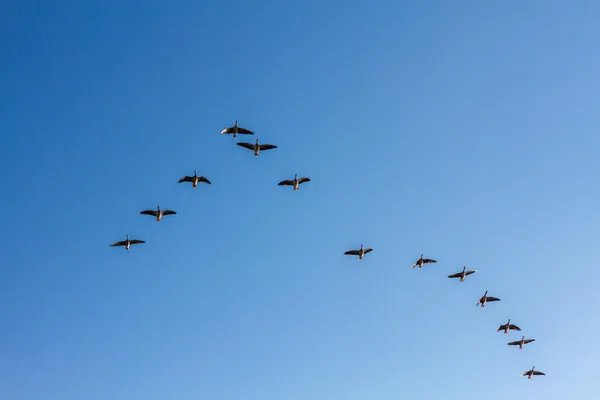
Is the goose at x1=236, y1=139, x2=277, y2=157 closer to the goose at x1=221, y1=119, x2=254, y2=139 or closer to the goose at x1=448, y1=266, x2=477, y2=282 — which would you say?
the goose at x1=221, y1=119, x2=254, y2=139

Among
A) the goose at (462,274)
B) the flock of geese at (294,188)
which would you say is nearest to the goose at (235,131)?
the flock of geese at (294,188)

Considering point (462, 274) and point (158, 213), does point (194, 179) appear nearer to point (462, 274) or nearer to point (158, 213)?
point (158, 213)

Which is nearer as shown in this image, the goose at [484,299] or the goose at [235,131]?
the goose at [235,131]

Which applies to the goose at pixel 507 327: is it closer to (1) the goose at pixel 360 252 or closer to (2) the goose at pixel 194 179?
(1) the goose at pixel 360 252

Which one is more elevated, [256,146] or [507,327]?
[256,146]

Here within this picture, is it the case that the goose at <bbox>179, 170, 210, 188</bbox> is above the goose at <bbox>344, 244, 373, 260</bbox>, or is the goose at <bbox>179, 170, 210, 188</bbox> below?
above

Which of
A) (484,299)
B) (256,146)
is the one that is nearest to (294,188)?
(256,146)

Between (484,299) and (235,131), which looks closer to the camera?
(235,131)

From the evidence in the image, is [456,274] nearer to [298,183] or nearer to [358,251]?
[358,251]

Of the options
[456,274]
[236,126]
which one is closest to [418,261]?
[456,274]

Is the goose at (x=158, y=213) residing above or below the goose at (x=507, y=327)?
above

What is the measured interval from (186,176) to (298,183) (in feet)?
45.1

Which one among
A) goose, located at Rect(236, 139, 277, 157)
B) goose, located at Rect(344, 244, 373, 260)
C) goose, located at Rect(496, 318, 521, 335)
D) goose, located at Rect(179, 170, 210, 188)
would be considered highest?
goose, located at Rect(236, 139, 277, 157)

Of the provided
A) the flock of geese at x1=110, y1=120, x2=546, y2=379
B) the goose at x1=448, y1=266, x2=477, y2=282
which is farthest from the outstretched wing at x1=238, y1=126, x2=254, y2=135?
the goose at x1=448, y1=266, x2=477, y2=282
